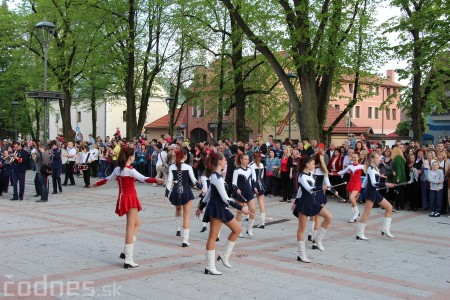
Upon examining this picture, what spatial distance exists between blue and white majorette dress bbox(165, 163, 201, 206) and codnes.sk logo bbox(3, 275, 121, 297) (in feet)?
10.3

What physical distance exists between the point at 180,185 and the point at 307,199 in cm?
254

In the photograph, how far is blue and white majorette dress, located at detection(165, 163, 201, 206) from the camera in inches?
381

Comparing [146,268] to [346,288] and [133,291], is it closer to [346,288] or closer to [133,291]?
[133,291]

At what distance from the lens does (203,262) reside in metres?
8.09

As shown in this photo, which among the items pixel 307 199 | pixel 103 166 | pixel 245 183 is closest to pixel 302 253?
pixel 307 199

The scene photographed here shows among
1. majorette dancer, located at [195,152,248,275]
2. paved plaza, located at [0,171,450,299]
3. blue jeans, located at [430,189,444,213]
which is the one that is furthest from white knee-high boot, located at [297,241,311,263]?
blue jeans, located at [430,189,444,213]

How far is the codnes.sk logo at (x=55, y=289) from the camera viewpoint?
6.18 meters

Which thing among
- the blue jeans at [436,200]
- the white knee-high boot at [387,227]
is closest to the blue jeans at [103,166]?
the blue jeans at [436,200]

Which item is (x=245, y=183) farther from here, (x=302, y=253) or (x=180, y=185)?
(x=302, y=253)

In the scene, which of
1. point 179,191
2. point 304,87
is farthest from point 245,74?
point 179,191

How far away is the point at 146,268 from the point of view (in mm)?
7562

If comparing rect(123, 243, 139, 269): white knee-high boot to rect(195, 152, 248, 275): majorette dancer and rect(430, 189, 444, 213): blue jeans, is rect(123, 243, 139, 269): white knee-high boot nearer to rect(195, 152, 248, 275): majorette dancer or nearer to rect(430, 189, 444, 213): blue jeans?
rect(195, 152, 248, 275): majorette dancer

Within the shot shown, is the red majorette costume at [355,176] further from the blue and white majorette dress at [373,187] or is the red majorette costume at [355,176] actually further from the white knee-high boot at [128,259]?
the white knee-high boot at [128,259]

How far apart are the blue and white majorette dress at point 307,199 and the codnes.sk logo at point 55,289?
3.48 metres
